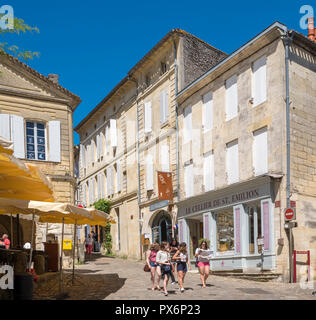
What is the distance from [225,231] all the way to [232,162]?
2603mm

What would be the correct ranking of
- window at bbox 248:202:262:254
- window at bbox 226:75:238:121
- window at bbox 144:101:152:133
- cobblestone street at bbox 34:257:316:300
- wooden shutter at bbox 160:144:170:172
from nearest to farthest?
cobblestone street at bbox 34:257:316:300 → window at bbox 248:202:262:254 → window at bbox 226:75:238:121 → wooden shutter at bbox 160:144:170:172 → window at bbox 144:101:152:133

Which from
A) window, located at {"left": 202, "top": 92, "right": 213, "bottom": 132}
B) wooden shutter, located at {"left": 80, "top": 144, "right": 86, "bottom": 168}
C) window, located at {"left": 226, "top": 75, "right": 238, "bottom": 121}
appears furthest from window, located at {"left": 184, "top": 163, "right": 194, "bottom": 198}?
wooden shutter, located at {"left": 80, "top": 144, "right": 86, "bottom": 168}

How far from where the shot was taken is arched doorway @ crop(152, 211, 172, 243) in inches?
893

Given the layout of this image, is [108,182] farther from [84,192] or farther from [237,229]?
[237,229]

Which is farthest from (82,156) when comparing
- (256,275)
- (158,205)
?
(256,275)

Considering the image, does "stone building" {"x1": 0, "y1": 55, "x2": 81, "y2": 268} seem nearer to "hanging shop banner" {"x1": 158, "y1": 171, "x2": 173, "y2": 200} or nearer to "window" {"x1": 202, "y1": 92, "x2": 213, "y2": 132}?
"hanging shop banner" {"x1": 158, "y1": 171, "x2": 173, "y2": 200}

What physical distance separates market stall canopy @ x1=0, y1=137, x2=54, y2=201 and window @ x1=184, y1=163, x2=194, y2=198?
10073 mm

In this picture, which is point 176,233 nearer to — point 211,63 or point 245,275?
point 245,275

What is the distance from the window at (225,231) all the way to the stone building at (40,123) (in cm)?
602

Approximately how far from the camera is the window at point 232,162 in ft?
58.2

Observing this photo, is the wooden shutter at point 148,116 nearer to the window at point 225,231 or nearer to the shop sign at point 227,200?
the shop sign at point 227,200

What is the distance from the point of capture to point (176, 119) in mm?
22031
